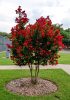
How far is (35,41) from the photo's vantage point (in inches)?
319

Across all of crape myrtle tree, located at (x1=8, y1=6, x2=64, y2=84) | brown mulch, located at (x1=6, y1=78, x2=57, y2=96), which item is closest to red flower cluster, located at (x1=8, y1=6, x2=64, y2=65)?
crape myrtle tree, located at (x1=8, y1=6, x2=64, y2=84)

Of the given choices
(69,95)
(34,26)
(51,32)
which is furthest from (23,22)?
(69,95)

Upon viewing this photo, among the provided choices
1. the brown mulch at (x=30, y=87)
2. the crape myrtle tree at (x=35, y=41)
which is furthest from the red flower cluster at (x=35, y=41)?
the brown mulch at (x=30, y=87)

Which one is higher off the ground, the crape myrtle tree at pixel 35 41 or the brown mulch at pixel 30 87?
the crape myrtle tree at pixel 35 41

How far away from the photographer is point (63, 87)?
8750mm

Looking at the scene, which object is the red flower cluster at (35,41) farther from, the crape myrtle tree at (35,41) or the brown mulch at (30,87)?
the brown mulch at (30,87)

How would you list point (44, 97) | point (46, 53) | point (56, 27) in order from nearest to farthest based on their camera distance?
1. point (44, 97)
2. point (46, 53)
3. point (56, 27)

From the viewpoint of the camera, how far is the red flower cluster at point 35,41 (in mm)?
8047

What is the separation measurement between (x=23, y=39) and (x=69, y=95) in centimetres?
246

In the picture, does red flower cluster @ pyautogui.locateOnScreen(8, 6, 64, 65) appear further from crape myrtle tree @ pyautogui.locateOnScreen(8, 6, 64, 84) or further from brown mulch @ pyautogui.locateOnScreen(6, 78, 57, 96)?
brown mulch @ pyautogui.locateOnScreen(6, 78, 57, 96)

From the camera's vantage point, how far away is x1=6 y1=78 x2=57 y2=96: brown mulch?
7.97 meters

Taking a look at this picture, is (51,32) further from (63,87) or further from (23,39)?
(63,87)

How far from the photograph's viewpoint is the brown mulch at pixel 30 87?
7.97 meters

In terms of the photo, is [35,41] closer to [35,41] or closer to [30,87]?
[35,41]
